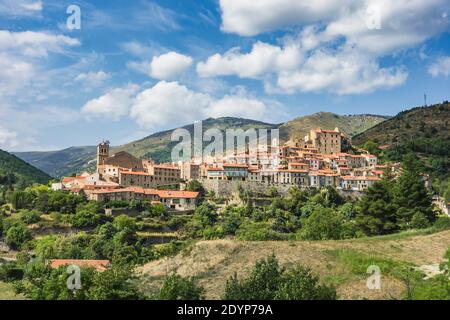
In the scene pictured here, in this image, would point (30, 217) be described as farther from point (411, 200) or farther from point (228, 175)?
point (411, 200)

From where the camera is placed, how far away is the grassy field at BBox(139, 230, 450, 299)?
1997 centimetres

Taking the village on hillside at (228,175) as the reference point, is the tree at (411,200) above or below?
below

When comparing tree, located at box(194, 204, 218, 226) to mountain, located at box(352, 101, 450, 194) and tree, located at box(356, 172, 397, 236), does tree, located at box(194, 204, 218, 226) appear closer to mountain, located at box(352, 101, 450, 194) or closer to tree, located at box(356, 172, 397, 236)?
tree, located at box(356, 172, 397, 236)

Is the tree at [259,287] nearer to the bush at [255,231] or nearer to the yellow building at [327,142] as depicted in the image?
the bush at [255,231]

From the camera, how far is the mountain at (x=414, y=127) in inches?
4232

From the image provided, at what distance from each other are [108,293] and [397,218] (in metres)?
25.1

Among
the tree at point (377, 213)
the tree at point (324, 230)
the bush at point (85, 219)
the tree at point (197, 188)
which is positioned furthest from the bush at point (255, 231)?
the bush at point (85, 219)

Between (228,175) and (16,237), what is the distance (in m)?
28.6

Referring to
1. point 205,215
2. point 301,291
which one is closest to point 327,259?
point 301,291

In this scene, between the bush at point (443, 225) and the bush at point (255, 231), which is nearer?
the bush at point (443, 225)

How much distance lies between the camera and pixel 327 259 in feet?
74.3

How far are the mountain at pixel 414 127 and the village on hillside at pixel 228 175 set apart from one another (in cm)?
2414

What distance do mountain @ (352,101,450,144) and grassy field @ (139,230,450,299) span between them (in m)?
81.9
